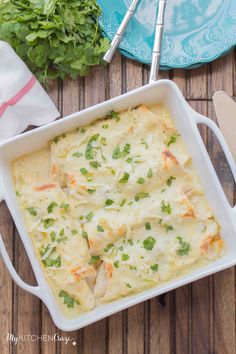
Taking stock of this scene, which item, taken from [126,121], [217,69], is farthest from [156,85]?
[217,69]

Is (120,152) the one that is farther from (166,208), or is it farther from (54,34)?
(54,34)

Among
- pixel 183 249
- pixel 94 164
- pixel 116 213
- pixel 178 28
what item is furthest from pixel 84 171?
pixel 178 28

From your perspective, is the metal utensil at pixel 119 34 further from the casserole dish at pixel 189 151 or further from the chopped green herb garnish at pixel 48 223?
the chopped green herb garnish at pixel 48 223

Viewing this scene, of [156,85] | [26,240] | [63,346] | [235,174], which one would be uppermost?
[156,85]

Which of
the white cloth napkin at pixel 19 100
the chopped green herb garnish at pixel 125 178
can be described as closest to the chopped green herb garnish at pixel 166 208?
the chopped green herb garnish at pixel 125 178

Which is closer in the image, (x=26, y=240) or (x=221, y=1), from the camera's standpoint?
(x=26, y=240)

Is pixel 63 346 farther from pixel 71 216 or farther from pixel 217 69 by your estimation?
pixel 217 69
